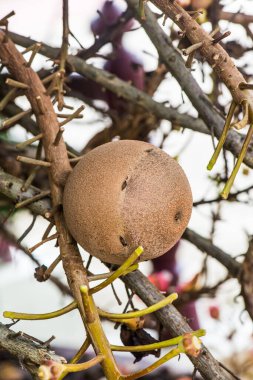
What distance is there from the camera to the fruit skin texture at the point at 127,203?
1.10 feet

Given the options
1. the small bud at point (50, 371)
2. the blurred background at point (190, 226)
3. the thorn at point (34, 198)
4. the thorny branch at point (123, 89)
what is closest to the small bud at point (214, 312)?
the blurred background at point (190, 226)

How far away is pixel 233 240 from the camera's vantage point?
129 centimetres

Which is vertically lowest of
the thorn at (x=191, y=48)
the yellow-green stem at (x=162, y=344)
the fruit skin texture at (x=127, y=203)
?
the yellow-green stem at (x=162, y=344)

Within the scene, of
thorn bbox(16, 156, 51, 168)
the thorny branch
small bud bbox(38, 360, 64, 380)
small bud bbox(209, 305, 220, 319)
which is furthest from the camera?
small bud bbox(209, 305, 220, 319)

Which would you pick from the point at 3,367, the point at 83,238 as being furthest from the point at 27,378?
the point at 83,238

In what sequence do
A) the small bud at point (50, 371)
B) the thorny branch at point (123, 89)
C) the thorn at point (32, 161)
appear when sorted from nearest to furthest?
the small bud at point (50, 371), the thorn at point (32, 161), the thorny branch at point (123, 89)

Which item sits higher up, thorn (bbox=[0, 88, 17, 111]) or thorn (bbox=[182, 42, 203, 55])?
thorn (bbox=[0, 88, 17, 111])

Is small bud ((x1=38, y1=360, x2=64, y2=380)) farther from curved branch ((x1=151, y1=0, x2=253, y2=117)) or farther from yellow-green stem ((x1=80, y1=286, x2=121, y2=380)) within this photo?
curved branch ((x1=151, y1=0, x2=253, y2=117))

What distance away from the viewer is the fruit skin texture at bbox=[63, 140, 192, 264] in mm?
337

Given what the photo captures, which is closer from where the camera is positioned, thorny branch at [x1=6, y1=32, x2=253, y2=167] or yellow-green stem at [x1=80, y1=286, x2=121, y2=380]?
yellow-green stem at [x1=80, y1=286, x2=121, y2=380]

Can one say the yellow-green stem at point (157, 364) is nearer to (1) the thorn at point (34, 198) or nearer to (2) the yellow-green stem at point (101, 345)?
(2) the yellow-green stem at point (101, 345)

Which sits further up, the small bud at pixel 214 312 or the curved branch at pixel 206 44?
the small bud at pixel 214 312

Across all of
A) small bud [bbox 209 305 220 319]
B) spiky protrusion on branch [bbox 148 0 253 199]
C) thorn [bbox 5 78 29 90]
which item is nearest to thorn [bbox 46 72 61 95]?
thorn [bbox 5 78 29 90]

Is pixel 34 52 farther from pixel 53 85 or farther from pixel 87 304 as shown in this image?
pixel 87 304
